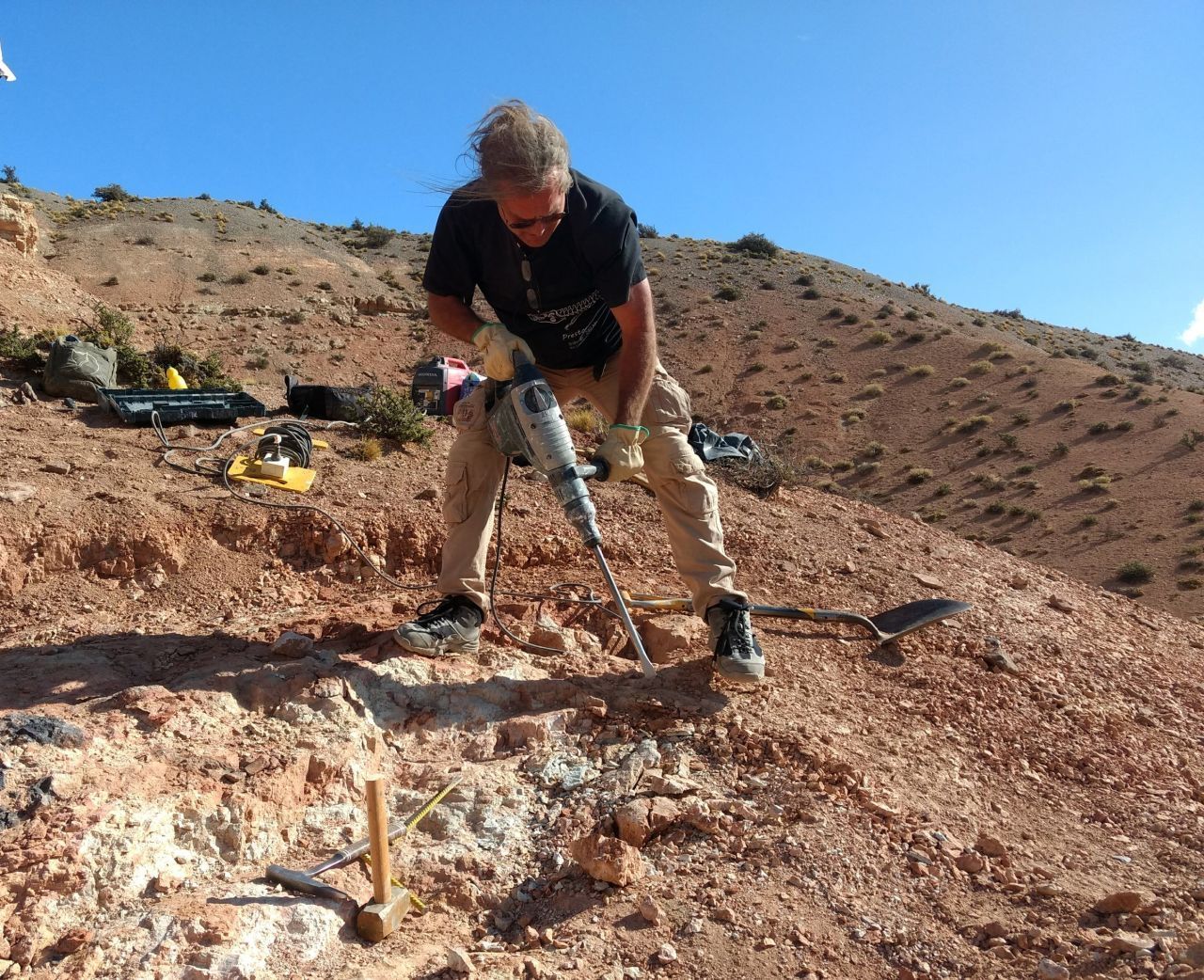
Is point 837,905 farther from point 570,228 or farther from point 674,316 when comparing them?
point 674,316

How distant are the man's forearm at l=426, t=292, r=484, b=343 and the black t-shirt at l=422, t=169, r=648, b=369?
40 millimetres

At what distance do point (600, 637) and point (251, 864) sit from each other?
1946 mm

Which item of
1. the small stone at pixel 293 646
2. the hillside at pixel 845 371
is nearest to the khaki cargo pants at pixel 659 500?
the small stone at pixel 293 646

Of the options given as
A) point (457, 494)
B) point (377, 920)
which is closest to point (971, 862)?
point (377, 920)

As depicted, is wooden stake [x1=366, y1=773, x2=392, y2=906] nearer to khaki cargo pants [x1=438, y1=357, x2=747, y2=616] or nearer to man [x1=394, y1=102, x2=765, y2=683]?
man [x1=394, y1=102, x2=765, y2=683]

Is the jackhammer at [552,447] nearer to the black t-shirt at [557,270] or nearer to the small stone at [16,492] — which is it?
the black t-shirt at [557,270]

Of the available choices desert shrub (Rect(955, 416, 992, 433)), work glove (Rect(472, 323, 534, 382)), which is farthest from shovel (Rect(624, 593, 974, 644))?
desert shrub (Rect(955, 416, 992, 433))

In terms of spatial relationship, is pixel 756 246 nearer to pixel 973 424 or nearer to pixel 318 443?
pixel 973 424

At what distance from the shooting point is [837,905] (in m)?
2.12

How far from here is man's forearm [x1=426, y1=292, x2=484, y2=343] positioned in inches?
135

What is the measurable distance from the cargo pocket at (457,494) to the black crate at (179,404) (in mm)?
3228

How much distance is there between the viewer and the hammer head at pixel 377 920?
1.91 m

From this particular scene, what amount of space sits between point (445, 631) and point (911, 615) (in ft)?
7.73

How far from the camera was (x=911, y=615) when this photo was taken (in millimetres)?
3998
